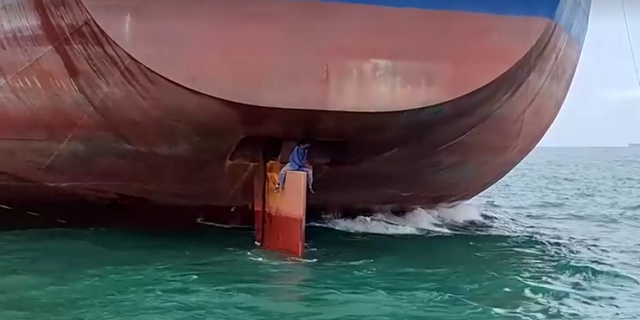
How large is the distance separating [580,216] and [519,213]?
3.17 feet

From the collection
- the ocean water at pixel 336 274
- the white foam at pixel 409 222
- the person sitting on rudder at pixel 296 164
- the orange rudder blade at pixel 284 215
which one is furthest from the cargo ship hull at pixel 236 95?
the white foam at pixel 409 222

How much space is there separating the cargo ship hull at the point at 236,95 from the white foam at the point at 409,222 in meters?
0.62

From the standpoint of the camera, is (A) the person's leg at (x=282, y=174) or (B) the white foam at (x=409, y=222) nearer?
(A) the person's leg at (x=282, y=174)

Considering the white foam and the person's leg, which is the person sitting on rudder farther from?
the white foam

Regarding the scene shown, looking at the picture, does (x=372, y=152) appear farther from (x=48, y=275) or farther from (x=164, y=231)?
(x=48, y=275)

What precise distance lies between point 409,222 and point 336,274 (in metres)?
3.20

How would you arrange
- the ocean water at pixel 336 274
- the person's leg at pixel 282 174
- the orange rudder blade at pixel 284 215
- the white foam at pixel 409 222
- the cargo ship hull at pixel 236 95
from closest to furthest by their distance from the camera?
the ocean water at pixel 336 274
the cargo ship hull at pixel 236 95
the orange rudder blade at pixel 284 215
the person's leg at pixel 282 174
the white foam at pixel 409 222

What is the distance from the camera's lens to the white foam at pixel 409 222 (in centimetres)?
824

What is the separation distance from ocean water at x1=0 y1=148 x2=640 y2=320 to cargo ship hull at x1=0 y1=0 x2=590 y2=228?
0.51 metres

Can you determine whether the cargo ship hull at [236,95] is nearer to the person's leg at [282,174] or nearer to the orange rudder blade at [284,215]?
the person's leg at [282,174]

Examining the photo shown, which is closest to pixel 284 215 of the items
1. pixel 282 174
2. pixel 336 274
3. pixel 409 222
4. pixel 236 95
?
pixel 282 174

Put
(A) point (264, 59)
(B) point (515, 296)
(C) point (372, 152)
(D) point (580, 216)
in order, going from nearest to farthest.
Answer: (B) point (515, 296)
(A) point (264, 59)
(C) point (372, 152)
(D) point (580, 216)

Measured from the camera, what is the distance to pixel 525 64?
6730 millimetres

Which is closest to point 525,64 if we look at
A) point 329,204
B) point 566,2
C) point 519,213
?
point 566,2
